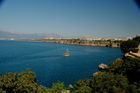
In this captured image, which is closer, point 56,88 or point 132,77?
point 56,88

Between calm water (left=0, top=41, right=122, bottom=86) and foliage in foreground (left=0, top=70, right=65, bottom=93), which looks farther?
calm water (left=0, top=41, right=122, bottom=86)

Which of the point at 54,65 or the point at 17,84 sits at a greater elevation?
the point at 17,84

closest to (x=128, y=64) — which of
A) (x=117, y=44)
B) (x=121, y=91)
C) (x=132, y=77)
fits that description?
(x=132, y=77)

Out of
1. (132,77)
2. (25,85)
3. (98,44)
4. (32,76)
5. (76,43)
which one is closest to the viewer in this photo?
(25,85)

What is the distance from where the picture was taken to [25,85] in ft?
35.0

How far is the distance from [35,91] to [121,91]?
376 cm

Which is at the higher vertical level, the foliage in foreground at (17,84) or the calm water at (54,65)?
the foliage in foreground at (17,84)

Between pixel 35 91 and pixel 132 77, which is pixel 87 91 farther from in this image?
pixel 132 77

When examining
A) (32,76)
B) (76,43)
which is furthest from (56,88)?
(76,43)

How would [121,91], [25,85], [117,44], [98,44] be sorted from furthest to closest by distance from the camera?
[98,44]
[117,44]
[25,85]
[121,91]

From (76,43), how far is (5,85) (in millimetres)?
101909

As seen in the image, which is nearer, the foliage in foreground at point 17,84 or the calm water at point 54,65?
the foliage in foreground at point 17,84

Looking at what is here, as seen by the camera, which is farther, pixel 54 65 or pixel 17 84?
pixel 54 65

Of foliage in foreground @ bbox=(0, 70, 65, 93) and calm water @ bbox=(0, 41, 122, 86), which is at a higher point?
foliage in foreground @ bbox=(0, 70, 65, 93)
